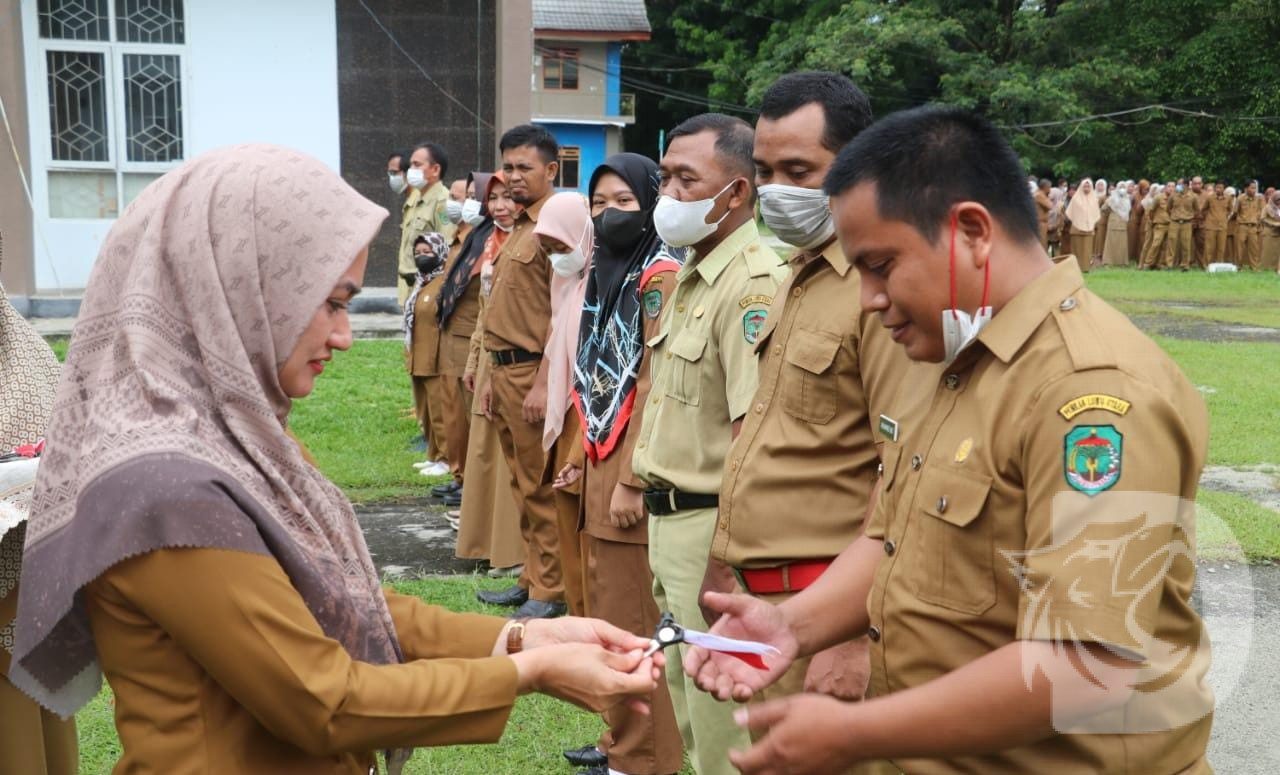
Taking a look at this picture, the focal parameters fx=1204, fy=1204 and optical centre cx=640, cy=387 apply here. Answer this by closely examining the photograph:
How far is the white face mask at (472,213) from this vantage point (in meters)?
8.04

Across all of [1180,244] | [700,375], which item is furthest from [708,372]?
[1180,244]

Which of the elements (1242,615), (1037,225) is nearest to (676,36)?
(1242,615)

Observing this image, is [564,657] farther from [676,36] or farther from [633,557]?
[676,36]

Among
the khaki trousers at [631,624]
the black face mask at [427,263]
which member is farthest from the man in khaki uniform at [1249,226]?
the khaki trousers at [631,624]

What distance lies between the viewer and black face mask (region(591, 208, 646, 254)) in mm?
4832

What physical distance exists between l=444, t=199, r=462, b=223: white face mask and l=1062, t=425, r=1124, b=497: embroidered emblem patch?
307 inches

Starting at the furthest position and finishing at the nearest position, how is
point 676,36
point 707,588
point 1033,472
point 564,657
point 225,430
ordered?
point 676,36 → point 707,588 → point 564,657 → point 225,430 → point 1033,472

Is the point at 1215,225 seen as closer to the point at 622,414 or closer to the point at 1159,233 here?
the point at 1159,233

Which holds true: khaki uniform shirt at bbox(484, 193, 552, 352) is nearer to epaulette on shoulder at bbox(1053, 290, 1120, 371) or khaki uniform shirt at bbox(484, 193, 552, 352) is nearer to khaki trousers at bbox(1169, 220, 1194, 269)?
epaulette on shoulder at bbox(1053, 290, 1120, 371)

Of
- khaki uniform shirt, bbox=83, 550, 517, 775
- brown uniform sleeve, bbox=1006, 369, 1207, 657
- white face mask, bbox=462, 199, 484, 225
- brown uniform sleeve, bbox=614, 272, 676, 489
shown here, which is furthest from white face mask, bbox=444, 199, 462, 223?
brown uniform sleeve, bbox=1006, 369, 1207, 657

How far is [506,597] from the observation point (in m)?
6.14

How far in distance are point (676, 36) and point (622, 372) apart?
41931 millimetres

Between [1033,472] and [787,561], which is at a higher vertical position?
[1033,472]

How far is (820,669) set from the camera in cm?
283
